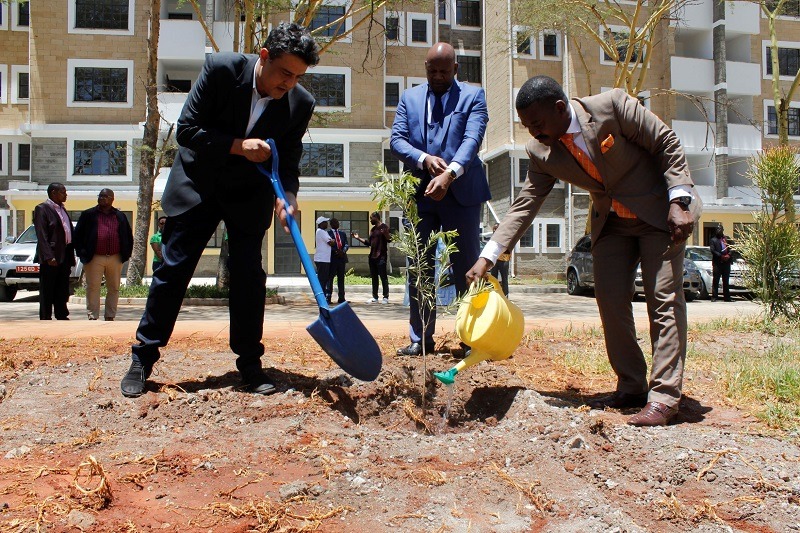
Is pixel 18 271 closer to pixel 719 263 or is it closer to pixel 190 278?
pixel 190 278

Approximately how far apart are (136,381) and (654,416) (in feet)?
8.08

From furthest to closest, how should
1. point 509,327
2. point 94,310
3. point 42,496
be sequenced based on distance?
point 94,310 → point 509,327 → point 42,496

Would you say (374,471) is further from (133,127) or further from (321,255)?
(133,127)

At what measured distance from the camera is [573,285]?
1823 centimetres

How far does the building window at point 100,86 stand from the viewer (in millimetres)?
27391

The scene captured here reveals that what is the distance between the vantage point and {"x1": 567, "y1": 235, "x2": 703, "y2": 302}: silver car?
15.9 meters

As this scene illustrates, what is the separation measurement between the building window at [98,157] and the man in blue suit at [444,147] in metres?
25.9

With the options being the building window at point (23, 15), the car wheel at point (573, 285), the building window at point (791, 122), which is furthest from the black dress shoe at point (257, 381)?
the building window at point (791, 122)

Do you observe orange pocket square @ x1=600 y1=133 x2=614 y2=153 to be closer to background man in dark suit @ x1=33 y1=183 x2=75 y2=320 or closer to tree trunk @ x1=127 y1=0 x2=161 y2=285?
background man in dark suit @ x1=33 y1=183 x2=75 y2=320

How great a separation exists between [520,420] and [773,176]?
4.76 m

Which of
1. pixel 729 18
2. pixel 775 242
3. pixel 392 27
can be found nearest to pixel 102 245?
pixel 775 242

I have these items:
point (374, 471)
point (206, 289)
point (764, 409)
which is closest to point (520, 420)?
point (374, 471)

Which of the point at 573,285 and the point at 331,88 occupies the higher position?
the point at 331,88

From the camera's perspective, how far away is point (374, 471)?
238cm
